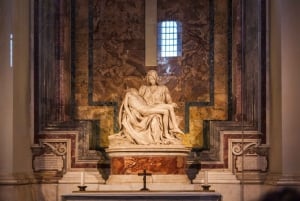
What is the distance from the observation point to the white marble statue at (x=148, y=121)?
10047 mm

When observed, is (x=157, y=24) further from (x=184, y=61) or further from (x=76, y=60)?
(x=76, y=60)

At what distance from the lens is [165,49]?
11484 mm

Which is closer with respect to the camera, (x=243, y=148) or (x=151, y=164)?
(x=151, y=164)

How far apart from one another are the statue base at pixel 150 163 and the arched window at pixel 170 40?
2103 millimetres

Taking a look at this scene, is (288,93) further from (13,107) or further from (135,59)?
(13,107)

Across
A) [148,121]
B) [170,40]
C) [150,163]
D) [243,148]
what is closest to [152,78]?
[148,121]

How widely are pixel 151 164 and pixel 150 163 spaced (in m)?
0.02

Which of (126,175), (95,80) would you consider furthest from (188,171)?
(95,80)

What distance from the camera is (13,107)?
1010 cm

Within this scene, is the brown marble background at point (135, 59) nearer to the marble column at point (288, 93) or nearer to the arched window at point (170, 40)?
the arched window at point (170, 40)

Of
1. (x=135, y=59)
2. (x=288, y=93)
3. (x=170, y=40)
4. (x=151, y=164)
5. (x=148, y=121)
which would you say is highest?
(x=170, y=40)

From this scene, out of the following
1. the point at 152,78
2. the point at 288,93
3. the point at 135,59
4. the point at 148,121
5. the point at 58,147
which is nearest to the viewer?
the point at 288,93

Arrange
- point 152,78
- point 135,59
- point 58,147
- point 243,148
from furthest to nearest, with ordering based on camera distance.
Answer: point 135,59, point 58,147, point 243,148, point 152,78

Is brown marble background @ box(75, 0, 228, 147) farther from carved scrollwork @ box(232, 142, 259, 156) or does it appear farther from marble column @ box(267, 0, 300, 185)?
marble column @ box(267, 0, 300, 185)
